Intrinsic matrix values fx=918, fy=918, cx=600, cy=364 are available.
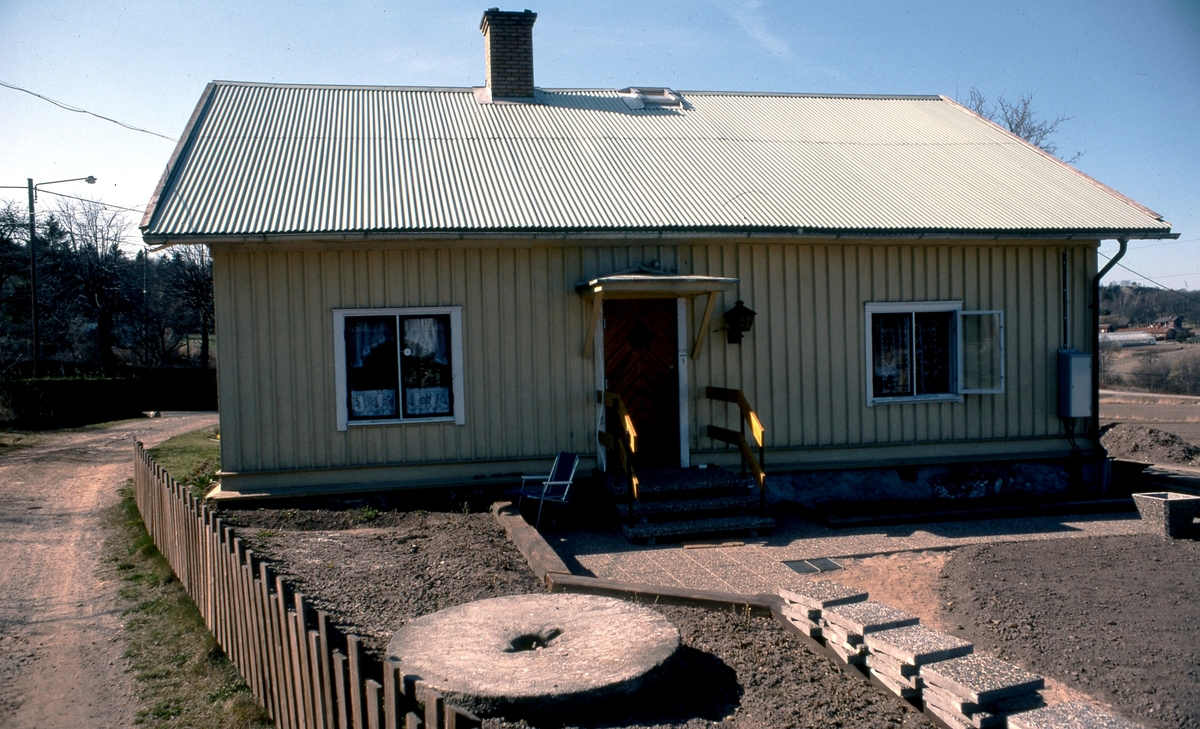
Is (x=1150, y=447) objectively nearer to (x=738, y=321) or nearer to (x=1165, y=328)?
(x=738, y=321)

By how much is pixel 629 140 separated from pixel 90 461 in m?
11.2

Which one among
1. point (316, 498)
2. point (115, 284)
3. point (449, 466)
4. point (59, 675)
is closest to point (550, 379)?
point (449, 466)

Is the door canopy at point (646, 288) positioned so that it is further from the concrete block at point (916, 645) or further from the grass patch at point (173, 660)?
the concrete block at point (916, 645)

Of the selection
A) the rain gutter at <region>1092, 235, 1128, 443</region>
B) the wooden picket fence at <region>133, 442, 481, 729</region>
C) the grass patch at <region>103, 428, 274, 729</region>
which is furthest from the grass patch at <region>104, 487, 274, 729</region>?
the rain gutter at <region>1092, 235, 1128, 443</region>

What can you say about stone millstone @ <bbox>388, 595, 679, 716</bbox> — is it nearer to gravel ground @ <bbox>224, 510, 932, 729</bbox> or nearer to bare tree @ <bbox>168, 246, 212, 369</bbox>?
gravel ground @ <bbox>224, 510, 932, 729</bbox>

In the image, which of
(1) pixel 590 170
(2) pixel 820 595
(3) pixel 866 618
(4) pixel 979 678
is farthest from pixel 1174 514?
(1) pixel 590 170

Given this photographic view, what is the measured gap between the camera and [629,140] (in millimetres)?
13117

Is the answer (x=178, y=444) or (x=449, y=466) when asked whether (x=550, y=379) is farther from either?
(x=178, y=444)

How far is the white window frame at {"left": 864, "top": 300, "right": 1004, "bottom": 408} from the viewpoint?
11.0 metres

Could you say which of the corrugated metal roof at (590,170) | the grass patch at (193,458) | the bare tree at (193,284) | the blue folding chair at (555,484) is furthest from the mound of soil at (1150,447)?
the bare tree at (193,284)

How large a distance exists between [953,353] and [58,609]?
32.1 feet

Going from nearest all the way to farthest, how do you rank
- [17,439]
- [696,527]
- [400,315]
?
[696,527]
[400,315]
[17,439]

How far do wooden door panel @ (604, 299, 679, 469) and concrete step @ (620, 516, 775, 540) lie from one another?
1.57 m

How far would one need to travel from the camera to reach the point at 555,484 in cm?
950
